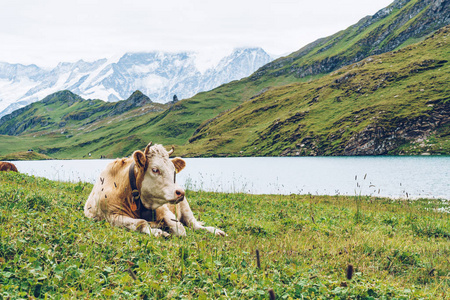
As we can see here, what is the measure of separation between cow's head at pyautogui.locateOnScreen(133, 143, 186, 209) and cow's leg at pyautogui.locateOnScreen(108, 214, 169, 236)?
545 millimetres

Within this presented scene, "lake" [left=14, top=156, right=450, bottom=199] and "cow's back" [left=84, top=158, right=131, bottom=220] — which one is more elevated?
"cow's back" [left=84, top=158, right=131, bottom=220]

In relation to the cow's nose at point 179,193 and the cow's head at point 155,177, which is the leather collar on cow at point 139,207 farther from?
the cow's nose at point 179,193

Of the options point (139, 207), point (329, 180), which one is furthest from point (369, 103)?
point (139, 207)

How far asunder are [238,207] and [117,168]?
→ 8.82 m

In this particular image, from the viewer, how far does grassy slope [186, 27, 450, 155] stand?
438ft

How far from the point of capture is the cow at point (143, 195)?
7781 mm

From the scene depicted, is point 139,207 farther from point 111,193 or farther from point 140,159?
point 140,159

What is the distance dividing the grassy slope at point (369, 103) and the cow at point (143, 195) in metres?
127

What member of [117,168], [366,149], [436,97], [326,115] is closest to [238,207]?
[117,168]

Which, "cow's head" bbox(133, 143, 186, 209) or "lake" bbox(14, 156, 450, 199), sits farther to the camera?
"lake" bbox(14, 156, 450, 199)

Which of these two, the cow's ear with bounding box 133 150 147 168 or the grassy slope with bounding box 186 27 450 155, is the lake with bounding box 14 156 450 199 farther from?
the grassy slope with bounding box 186 27 450 155

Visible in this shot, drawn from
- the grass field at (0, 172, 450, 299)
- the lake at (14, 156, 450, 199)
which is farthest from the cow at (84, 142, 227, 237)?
the lake at (14, 156, 450, 199)

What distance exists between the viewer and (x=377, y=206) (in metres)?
23.8

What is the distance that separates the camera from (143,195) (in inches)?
321
